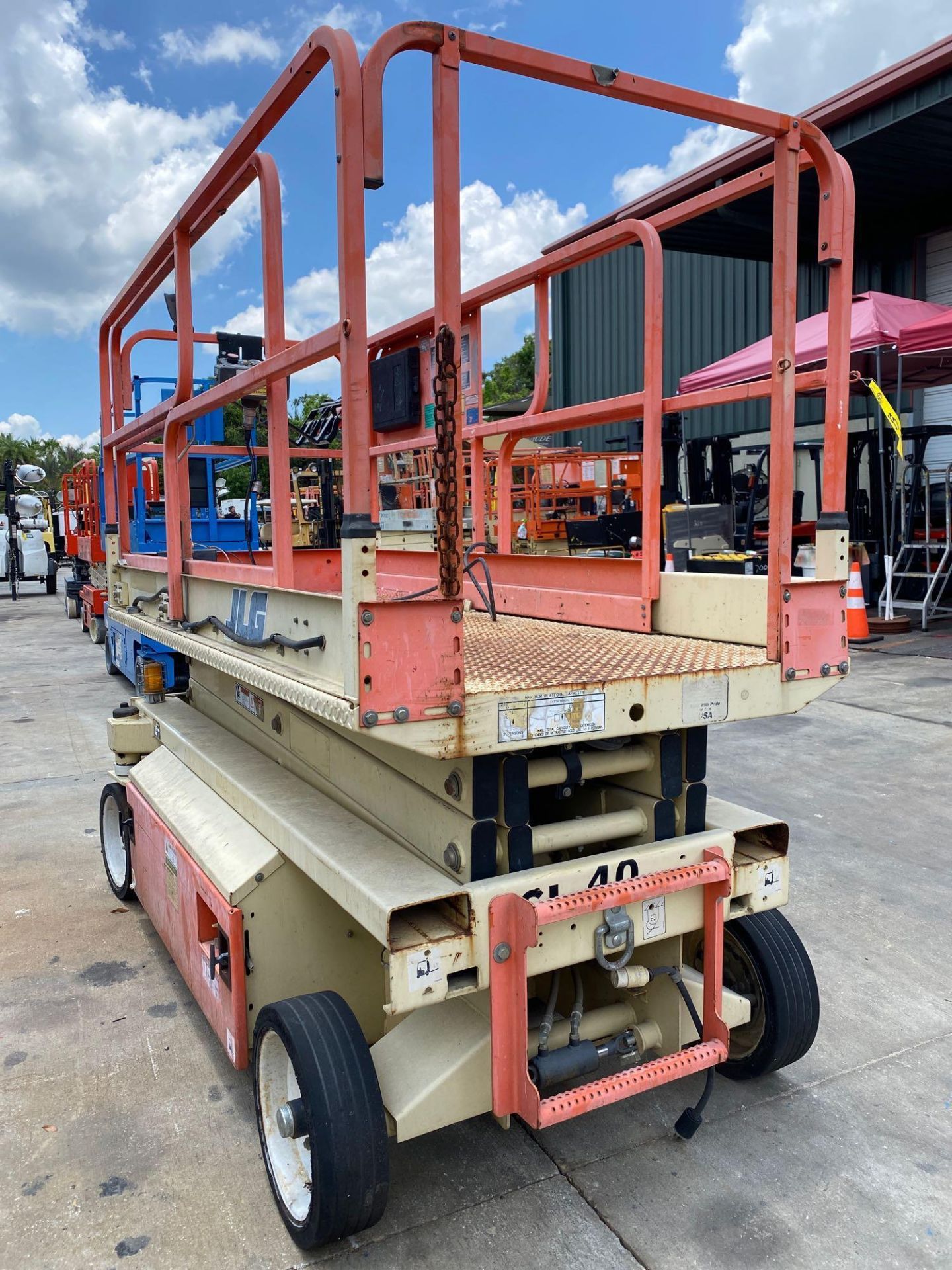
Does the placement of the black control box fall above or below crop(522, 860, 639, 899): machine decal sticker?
above

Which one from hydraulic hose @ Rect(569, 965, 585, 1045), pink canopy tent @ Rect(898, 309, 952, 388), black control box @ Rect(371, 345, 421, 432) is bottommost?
hydraulic hose @ Rect(569, 965, 585, 1045)

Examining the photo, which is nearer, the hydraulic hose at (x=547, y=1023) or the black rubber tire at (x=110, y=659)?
the hydraulic hose at (x=547, y=1023)

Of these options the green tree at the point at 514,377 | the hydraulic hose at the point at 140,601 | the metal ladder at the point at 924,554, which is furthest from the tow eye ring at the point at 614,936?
the green tree at the point at 514,377

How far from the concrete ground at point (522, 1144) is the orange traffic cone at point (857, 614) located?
21.4 ft

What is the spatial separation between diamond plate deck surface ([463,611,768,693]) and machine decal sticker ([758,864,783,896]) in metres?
0.59

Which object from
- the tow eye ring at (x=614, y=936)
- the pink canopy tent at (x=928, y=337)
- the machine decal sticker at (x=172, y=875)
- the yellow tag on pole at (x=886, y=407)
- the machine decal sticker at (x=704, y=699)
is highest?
the pink canopy tent at (x=928, y=337)

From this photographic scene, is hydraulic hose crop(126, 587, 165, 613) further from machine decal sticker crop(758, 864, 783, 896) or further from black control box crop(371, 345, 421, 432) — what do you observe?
machine decal sticker crop(758, 864, 783, 896)

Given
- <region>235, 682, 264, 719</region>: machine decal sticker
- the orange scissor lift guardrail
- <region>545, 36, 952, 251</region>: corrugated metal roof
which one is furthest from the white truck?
<region>235, 682, 264, 719</region>: machine decal sticker

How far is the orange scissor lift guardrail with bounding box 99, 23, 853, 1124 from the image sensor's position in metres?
1.87

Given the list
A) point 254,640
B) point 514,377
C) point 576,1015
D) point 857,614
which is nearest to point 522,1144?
point 576,1015

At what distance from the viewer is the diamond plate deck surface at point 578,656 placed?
224 cm

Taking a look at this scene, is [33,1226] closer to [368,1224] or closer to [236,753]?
[368,1224]

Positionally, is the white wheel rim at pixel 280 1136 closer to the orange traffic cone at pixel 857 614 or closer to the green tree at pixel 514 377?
the orange traffic cone at pixel 857 614

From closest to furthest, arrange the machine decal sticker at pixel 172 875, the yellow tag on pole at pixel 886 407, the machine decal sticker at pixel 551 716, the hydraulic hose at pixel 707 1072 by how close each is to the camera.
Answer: the machine decal sticker at pixel 551 716 → the hydraulic hose at pixel 707 1072 → the machine decal sticker at pixel 172 875 → the yellow tag on pole at pixel 886 407
